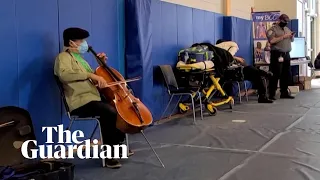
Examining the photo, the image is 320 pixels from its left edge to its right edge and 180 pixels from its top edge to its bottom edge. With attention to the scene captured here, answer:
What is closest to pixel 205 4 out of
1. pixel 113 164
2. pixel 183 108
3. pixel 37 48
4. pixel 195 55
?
pixel 195 55

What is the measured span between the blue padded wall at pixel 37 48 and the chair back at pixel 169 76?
4.59 feet

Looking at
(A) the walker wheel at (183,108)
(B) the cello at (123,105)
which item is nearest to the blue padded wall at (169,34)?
(A) the walker wheel at (183,108)

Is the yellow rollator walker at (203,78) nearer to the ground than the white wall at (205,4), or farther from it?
nearer to the ground

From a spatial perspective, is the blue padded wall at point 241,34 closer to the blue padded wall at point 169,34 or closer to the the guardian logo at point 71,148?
the blue padded wall at point 169,34

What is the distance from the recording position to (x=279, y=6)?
10906 mm

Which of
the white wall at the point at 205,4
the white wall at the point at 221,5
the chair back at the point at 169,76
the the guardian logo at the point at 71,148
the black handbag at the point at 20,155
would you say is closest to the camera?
the black handbag at the point at 20,155

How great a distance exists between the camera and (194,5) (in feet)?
23.4

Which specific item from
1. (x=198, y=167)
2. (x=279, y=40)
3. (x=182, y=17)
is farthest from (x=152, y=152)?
(x=279, y=40)

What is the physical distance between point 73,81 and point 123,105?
1.69 ft

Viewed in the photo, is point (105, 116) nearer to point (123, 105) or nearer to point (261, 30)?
point (123, 105)

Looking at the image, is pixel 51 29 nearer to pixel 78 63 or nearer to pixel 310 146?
pixel 78 63

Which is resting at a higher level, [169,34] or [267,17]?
[267,17]

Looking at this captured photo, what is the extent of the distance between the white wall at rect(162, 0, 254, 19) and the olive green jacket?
10.0 ft

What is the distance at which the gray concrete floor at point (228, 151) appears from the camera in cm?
327
